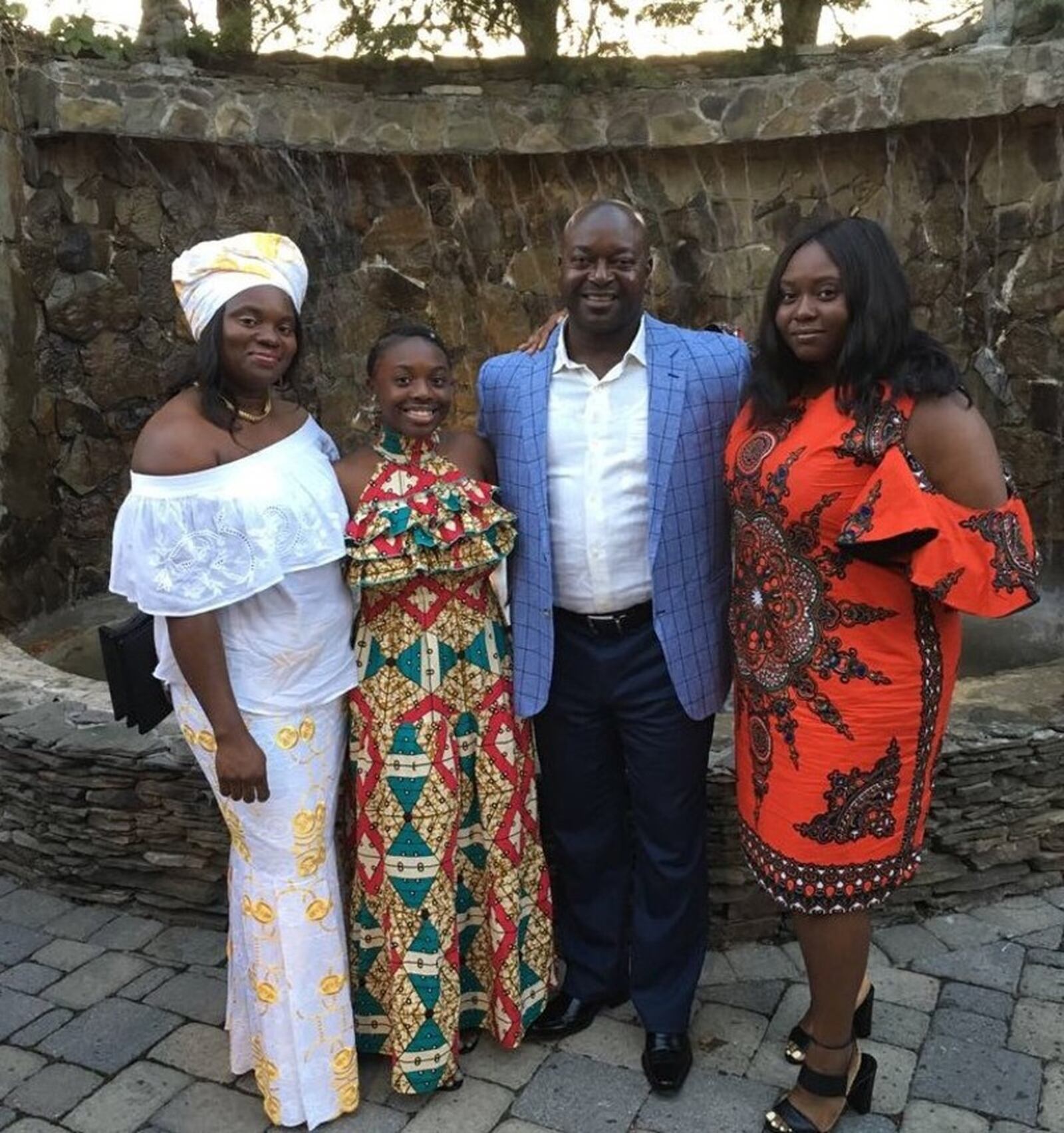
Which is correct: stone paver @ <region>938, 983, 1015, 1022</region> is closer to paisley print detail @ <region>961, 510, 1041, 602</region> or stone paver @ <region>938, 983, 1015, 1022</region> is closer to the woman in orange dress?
the woman in orange dress

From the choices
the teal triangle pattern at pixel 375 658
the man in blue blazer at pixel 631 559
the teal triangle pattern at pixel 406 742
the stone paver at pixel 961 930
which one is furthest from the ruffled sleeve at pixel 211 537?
the stone paver at pixel 961 930

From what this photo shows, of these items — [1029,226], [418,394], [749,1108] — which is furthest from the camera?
[1029,226]

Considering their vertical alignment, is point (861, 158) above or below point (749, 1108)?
above

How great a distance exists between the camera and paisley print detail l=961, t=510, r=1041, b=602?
173 cm

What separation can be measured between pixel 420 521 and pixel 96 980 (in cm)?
161

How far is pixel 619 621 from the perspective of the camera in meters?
2.18

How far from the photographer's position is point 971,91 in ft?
15.2

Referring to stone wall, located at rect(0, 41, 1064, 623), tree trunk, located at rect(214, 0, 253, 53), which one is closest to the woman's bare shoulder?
stone wall, located at rect(0, 41, 1064, 623)

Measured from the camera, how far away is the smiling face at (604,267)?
6.70 ft

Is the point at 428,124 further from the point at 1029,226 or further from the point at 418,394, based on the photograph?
the point at 418,394

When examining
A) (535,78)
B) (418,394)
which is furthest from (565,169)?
(418,394)

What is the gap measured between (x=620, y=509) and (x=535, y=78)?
3.99 m

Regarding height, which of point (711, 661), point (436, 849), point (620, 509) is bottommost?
point (436, 849)

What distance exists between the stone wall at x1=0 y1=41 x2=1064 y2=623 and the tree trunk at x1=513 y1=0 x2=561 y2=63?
0.13 metres
